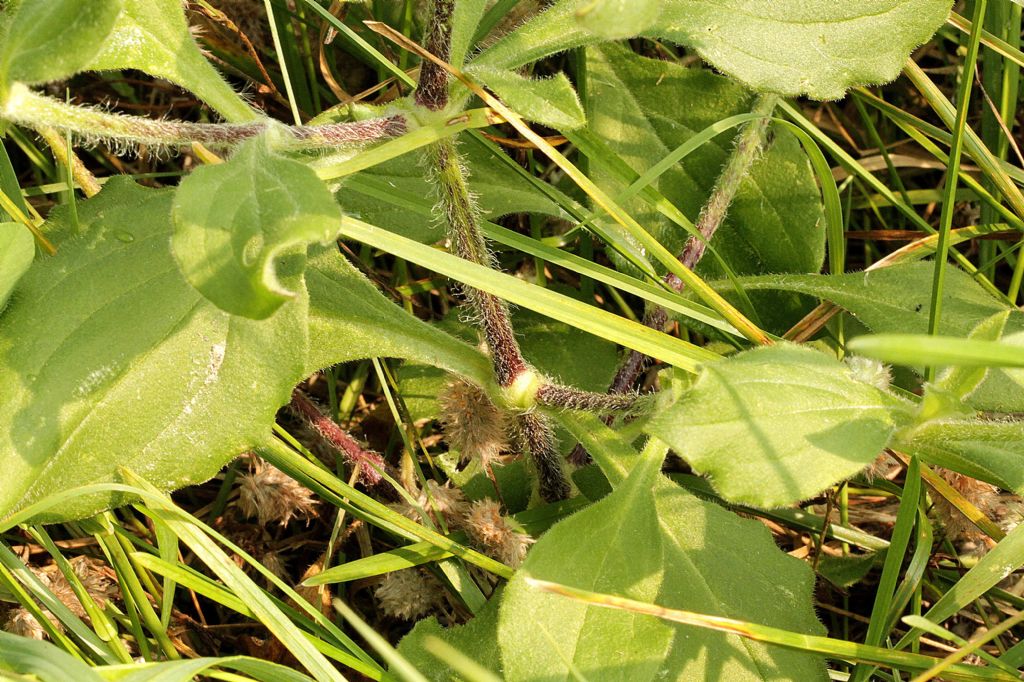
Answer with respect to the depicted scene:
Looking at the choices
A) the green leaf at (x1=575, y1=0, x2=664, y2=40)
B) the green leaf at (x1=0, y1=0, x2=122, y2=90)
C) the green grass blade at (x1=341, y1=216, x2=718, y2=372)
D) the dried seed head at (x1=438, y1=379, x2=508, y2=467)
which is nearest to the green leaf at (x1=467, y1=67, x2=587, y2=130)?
the green leaf at (x1=575, y1=0, x2=664, y2=40)

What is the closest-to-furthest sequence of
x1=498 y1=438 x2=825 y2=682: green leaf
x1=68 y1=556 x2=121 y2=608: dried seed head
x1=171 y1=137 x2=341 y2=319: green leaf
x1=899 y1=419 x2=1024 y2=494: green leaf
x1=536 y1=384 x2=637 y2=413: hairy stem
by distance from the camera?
x1=171 y1=137 x2=341 y2=319: green leaf → x1=899 y1=419 x2=1024 y2=494: green leaf → x1=498 y1=438 x2=825 y2=682: green leaf → x1=536 y1=384 x2=637 y2=413: hairy stem → x1=68 y1=556 x2=121 y2=608: dried seed head

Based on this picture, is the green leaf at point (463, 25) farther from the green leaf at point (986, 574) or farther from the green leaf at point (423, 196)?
the green leaf at point (986, 574)

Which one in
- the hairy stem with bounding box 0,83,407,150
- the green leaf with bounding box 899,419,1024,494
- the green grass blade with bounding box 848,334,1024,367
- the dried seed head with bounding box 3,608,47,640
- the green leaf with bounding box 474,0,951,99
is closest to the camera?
the green grass blade with bounding box 848,334,1024,367

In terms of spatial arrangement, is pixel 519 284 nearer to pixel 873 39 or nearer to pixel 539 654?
pixel 539 654

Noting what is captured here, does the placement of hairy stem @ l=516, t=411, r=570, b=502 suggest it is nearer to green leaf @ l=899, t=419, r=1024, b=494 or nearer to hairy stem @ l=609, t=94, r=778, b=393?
hairy stem @ l=609, t=94, r=778, b=393

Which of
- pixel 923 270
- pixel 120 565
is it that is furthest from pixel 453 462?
pixel 923 270

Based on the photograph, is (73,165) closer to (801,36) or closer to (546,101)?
(546,101)

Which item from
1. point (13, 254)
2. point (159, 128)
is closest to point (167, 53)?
point (159, 128)
